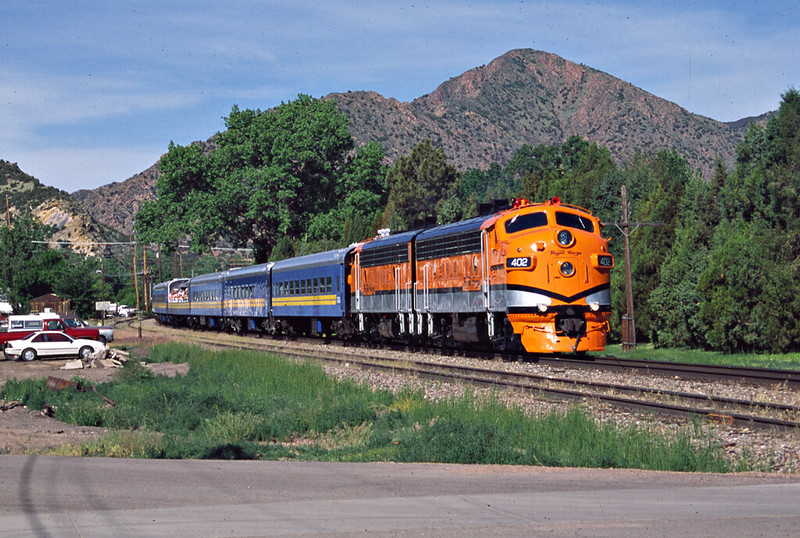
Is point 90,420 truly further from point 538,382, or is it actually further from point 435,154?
point 435,154

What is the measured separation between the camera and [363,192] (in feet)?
268

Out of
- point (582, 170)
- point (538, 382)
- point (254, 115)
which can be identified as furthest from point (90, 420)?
point (254, 115)

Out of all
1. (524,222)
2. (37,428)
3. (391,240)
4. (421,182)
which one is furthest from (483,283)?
(421,182)

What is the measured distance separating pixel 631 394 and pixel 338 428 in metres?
5.92

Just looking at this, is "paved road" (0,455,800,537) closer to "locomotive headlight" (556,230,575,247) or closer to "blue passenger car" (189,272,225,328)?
"locomotive headlight" (556,230,575,247)

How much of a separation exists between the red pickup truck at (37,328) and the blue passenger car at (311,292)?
9019 millimetres

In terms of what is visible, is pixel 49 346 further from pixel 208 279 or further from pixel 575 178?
pixel 575 178

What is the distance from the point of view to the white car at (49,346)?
38.4 meters

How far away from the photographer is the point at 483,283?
83.6ft

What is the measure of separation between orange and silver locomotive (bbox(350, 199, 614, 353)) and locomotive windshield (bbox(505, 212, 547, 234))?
0.4 inches

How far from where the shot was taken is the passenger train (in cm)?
2395

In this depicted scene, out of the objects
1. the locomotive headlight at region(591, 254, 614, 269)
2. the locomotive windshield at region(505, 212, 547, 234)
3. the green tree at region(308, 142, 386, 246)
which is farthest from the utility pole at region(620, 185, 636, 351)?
the green tree at region(308, 142, 386, 246)

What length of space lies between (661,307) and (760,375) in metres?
17.6

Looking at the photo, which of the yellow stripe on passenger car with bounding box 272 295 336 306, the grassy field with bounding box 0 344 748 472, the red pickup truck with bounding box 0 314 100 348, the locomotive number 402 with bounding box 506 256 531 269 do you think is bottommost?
the grassy field with bounding box 0 344 748 472
